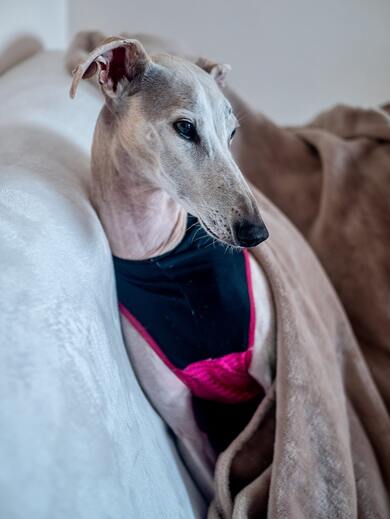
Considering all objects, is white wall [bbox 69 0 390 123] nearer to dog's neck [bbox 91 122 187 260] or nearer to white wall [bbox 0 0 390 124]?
white wall [bbox 0 0 390 124]

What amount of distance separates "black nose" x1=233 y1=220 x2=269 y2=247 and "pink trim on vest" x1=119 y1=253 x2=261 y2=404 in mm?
176

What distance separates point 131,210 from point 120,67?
196 millimetres

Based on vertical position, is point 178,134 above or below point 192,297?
above

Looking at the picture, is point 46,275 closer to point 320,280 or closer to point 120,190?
point 120,190

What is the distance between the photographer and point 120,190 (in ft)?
2.38

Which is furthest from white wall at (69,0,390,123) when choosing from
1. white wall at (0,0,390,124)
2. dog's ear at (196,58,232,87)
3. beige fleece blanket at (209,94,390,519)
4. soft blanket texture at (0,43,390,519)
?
dog's ear at (196,58,232,87)

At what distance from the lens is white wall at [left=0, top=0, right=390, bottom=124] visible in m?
1.63

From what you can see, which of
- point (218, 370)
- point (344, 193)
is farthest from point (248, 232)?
point (344, 193)

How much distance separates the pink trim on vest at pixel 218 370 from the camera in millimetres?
790

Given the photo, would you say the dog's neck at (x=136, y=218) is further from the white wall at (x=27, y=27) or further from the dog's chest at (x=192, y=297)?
the white wall at (x=27, y=27)

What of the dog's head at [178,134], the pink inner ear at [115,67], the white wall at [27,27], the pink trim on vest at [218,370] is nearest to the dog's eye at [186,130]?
the dog's head at [178,134]

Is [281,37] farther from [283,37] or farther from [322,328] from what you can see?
[322,328]

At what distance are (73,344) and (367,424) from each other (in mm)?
659

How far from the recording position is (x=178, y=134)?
66 centimetres
